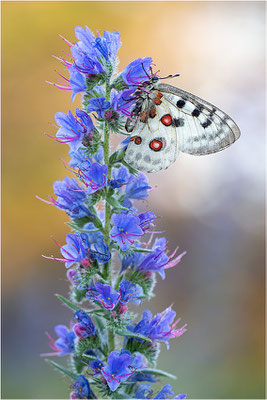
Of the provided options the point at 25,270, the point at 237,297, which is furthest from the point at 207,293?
the point at 25,270

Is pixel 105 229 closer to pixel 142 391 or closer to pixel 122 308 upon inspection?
pixel 122 308

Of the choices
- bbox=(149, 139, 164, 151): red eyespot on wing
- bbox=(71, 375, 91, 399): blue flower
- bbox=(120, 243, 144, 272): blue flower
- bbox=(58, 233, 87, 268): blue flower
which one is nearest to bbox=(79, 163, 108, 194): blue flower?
bbox=(58, 233, 87, 268): blue flower

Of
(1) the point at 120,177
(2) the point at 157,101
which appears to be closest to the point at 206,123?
(2) the point at 157,101

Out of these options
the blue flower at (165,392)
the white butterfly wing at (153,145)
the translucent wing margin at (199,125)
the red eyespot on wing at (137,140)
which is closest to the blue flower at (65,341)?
the blue flower at (165,392)

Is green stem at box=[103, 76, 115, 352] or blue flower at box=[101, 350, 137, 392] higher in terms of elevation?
green stem at box=[103, 76, 115, 352]

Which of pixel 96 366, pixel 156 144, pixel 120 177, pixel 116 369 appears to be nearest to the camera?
pixel 116 369

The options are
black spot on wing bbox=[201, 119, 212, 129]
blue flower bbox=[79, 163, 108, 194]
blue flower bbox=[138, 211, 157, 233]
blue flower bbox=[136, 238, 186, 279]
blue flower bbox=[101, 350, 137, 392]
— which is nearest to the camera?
blue flower bbox=[101, 350, 137, 392]

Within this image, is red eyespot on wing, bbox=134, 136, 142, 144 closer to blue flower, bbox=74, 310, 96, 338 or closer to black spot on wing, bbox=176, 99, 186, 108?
black spot on wing, bbox=176, 99, 186, 108

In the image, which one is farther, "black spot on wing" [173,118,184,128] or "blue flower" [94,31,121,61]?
"black spot on wing" [173,118,184,128]
